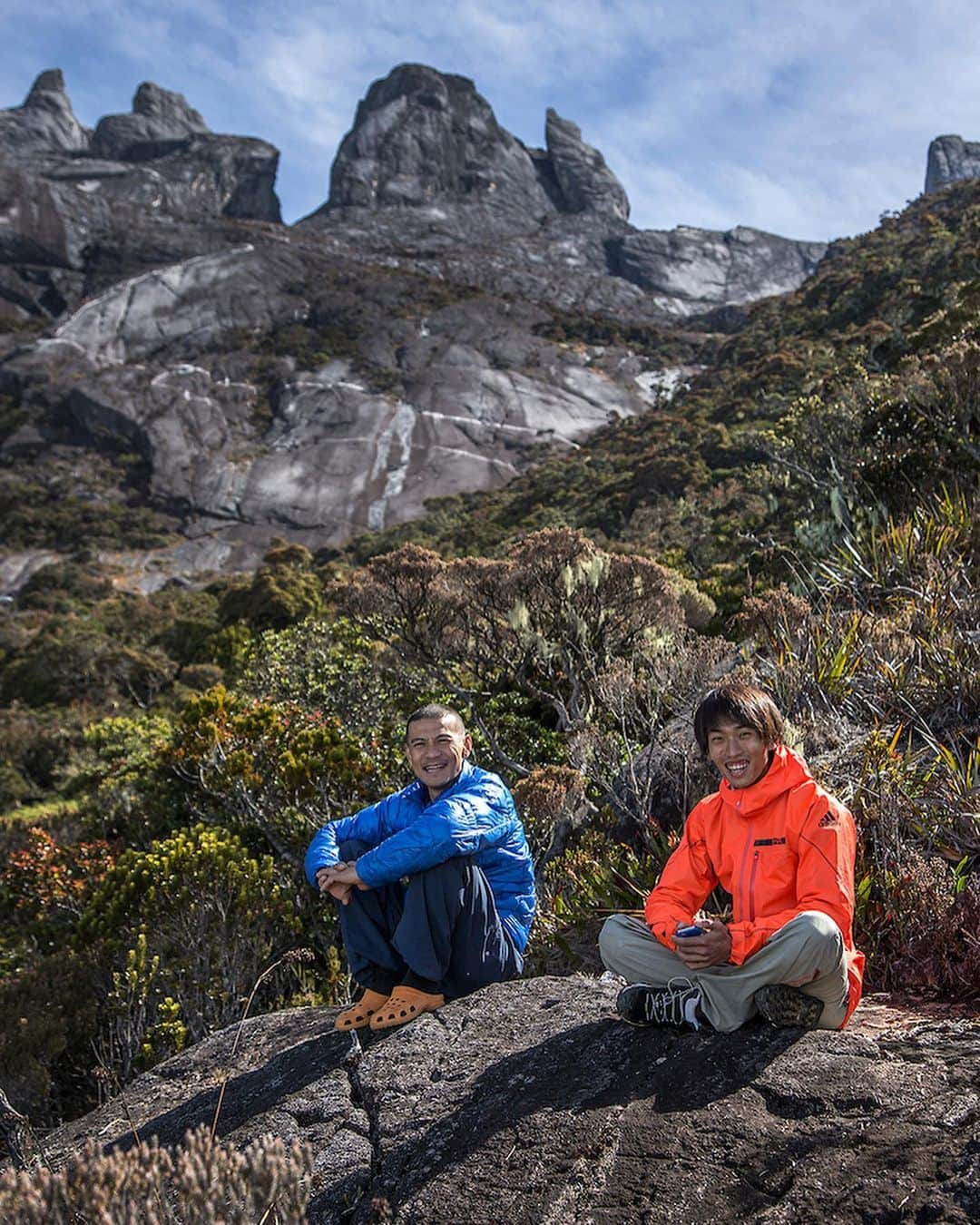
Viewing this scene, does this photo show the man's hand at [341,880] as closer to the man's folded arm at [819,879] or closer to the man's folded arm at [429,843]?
the man's folded arm at [429,843]

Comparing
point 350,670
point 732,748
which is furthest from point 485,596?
point 732,748

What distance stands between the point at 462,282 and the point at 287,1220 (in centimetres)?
8314

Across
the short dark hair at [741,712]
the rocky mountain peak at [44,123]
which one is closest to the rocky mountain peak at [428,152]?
the rocky mountain peak at [44,123]

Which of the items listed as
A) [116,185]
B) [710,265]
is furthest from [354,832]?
[710,265]

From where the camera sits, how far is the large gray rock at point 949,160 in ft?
331

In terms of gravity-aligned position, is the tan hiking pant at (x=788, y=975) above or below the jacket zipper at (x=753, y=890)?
below

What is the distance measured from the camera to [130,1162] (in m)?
1.60

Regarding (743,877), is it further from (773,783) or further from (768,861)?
(773,783)

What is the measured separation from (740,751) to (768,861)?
334 millimetres

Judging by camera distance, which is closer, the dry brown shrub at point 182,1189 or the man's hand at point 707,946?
the dry brown shrub at point 182,1189

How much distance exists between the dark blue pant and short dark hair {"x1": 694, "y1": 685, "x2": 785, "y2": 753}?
1.04m

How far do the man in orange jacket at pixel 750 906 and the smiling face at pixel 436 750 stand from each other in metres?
0.88

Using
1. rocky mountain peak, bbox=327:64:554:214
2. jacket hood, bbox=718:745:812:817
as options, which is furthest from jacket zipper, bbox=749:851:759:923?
rocky mountain peak, bbox=327:64:554:214

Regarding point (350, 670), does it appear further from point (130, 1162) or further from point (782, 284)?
point (782, 284)
